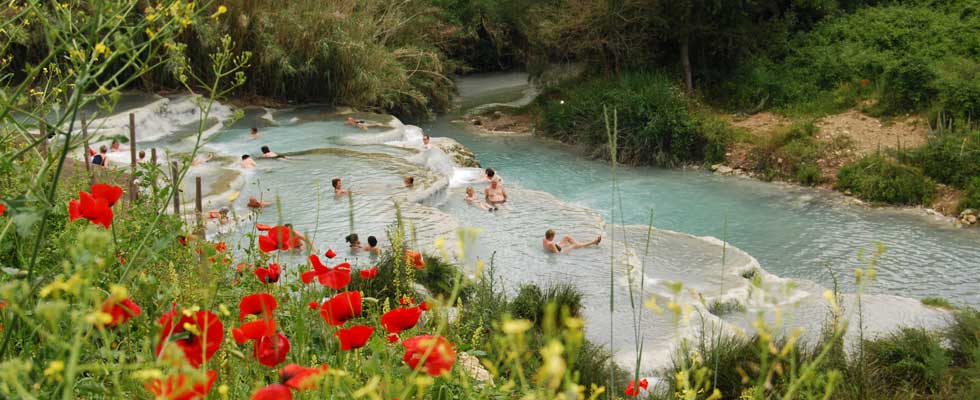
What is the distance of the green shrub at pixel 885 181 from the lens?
44.3 ft

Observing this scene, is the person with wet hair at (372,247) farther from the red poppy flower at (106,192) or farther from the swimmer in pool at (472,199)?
the red poppy flower at (106,192)

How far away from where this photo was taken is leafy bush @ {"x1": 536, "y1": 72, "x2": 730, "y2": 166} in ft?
55.5

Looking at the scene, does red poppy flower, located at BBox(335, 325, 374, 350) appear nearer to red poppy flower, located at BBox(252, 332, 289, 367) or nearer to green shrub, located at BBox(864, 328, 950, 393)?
red poppy flower, located at BBox(252, 332, 289, 367)

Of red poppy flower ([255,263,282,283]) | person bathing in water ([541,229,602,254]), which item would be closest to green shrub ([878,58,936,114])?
person bathing in water ([541,229,602,254])

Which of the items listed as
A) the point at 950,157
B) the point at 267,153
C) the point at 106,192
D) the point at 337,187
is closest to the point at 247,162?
the point at 267,153

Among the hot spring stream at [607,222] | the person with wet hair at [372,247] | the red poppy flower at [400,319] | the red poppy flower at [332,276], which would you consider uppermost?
the red poppy flower at [332,276]

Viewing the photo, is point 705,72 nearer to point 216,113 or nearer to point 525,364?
point 216,113

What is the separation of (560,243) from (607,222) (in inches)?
81.7

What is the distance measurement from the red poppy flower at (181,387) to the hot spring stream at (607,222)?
18.4 ft

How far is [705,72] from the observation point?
64.3 feet

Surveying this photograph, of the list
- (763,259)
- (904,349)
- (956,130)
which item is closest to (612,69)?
(956,130)

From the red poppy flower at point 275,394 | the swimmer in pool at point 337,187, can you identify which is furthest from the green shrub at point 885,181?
the red poppy flower at point 275,394

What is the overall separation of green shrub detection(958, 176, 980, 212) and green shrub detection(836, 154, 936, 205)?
0.54m

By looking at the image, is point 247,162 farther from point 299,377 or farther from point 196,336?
point 299,377
